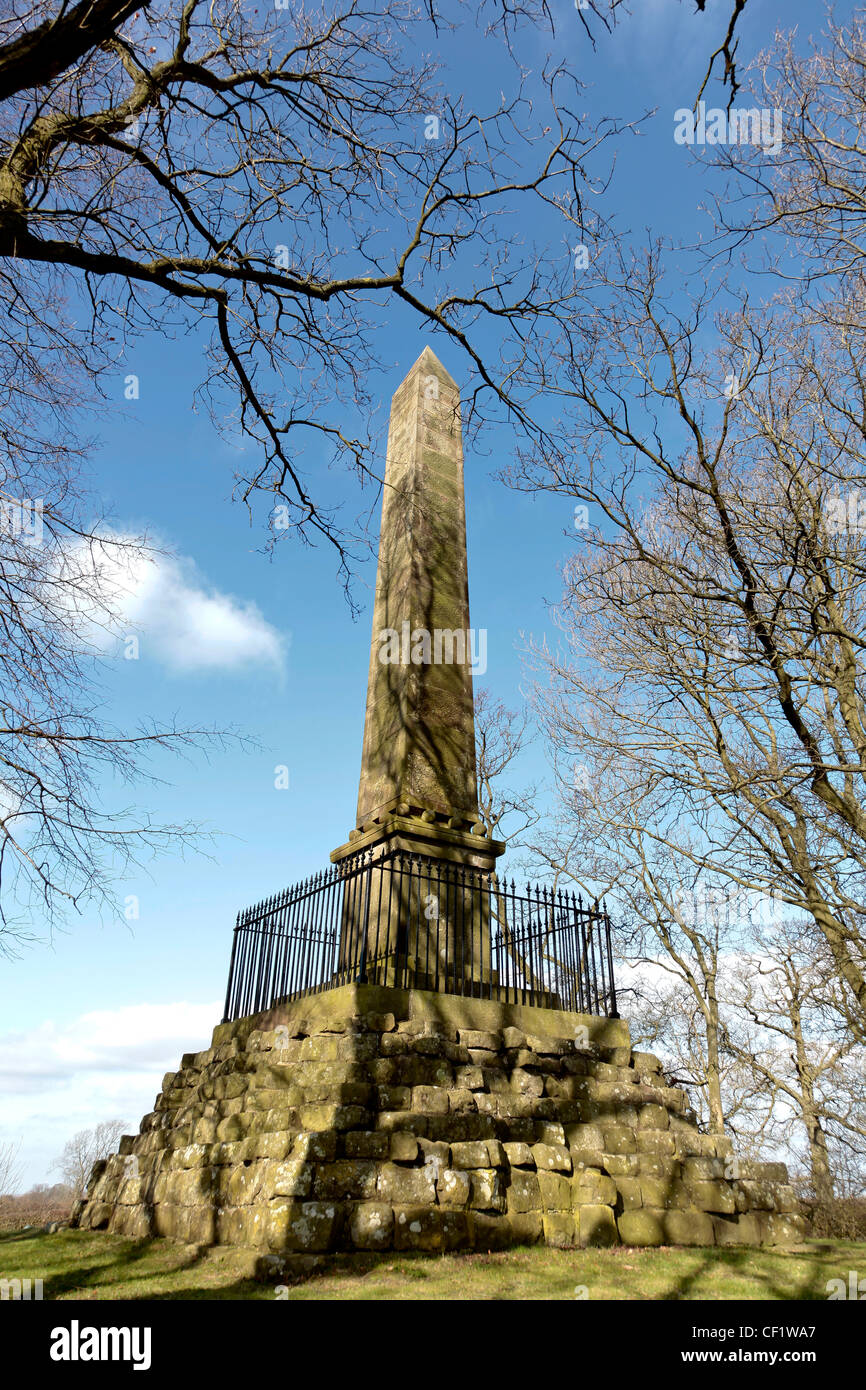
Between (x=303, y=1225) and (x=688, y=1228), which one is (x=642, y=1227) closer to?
(x=688, y=1228)

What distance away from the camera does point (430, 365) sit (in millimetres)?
11000

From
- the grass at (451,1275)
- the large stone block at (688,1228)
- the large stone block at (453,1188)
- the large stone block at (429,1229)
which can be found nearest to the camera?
the grass at (451,1275)

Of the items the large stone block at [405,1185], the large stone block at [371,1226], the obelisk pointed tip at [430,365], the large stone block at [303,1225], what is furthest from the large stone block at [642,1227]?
the obelisk pointed tip at [430,365]

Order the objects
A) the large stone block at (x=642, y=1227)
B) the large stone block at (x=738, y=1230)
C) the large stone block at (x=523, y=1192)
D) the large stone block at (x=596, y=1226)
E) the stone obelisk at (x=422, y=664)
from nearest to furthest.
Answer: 1. the large stone block at (x=523, y=1192)
2. the large stone block at (x=596, y=1226)
3. the large stone block at (x=642, y=1227)
4. the large stone block at (x=738, y=1230)
5. the stone obelisk at (x=422, y=664)

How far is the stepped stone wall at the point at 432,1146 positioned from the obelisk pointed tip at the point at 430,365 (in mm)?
7932

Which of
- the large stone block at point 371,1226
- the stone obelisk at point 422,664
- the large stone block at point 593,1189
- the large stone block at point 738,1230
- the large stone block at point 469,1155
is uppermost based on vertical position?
the stone obelisk at point 422,664

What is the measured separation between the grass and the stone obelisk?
2857 millimetres

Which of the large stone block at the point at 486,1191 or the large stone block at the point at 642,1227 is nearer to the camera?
the large stone block at the point at 486,1191

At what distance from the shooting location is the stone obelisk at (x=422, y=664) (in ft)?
26.8

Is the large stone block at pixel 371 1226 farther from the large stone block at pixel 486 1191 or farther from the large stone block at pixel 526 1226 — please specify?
the large stone block at pixel 526 1226

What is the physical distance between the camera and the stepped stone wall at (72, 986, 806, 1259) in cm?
537

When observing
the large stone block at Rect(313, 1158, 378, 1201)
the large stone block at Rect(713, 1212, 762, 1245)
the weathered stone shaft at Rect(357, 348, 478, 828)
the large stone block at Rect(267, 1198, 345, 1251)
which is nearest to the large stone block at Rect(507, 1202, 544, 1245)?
the large stone block at Rect(313, 1158, 378, 1201)

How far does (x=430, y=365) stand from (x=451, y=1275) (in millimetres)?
9942

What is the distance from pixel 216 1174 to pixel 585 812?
1062cm
